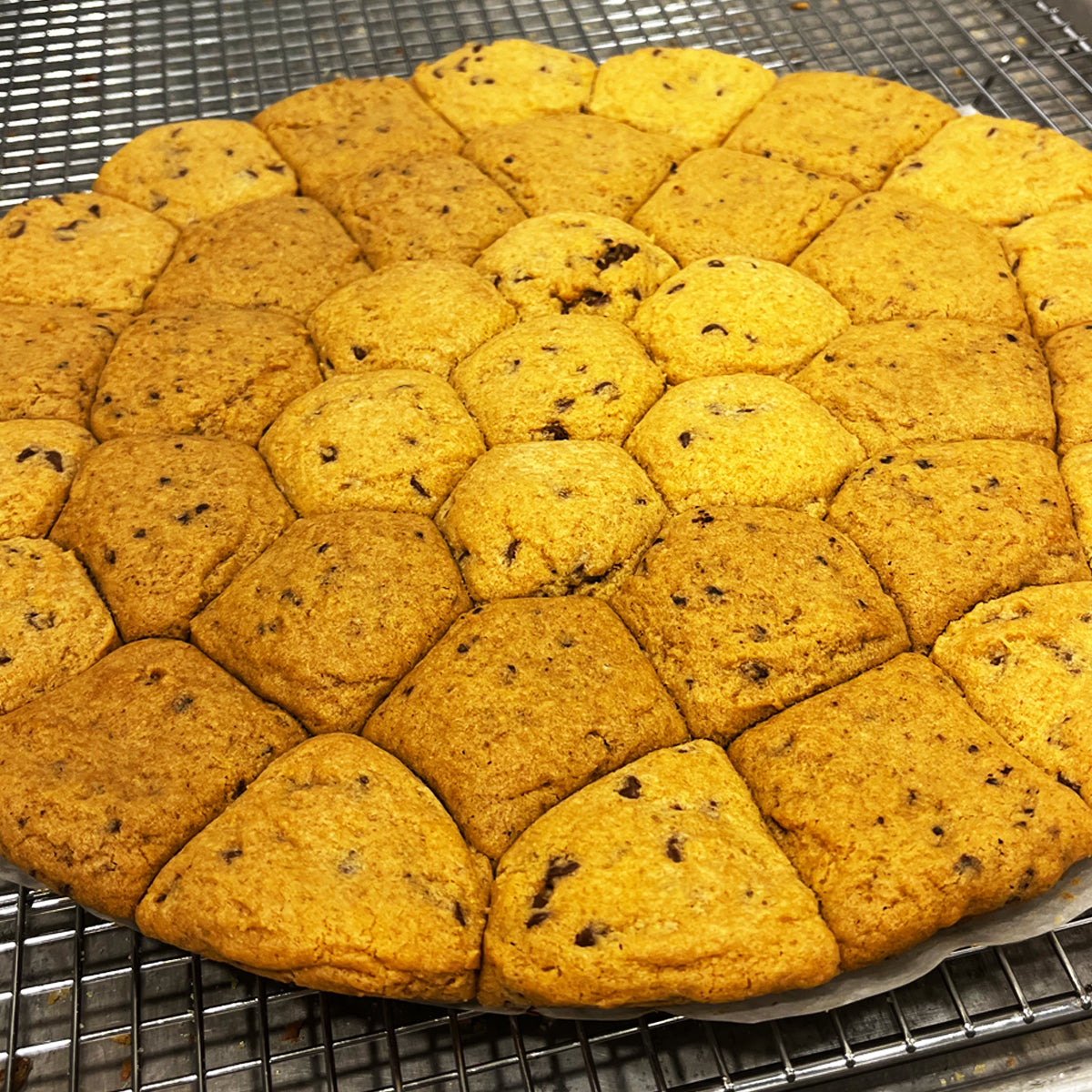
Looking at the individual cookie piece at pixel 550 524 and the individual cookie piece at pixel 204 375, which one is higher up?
the individual cookie piece at pixel 550 524

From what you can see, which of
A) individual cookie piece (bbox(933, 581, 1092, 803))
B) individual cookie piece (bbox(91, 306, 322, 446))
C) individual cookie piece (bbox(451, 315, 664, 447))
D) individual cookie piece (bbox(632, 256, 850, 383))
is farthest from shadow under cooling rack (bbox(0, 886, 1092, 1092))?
individual cookie piece (bbox(632, 256, 850, 383))

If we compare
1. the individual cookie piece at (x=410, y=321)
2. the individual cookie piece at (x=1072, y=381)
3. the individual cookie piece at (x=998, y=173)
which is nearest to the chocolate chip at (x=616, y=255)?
the individual cookie piece at (x=410, y=321)

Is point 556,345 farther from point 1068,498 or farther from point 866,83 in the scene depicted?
point 866,83

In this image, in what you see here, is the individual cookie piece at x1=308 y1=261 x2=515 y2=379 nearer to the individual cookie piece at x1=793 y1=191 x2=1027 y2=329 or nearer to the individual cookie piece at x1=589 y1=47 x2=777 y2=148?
the individual cookie piece at x1=793 y1=191 x2=1027 y2=329

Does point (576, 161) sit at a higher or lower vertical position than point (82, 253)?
higher

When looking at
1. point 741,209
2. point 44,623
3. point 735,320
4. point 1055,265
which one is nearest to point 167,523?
point 44,623

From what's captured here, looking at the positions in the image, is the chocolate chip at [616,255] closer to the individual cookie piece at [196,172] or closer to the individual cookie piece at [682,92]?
the individual cookie piece at [682,92]

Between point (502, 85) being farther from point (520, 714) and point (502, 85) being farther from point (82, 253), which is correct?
point (520, 714)
